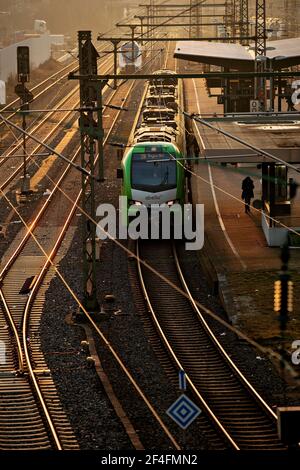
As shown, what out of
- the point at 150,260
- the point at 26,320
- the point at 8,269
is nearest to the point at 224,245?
the point at 150,260

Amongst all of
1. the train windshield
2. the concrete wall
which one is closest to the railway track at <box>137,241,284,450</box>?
the train windshield

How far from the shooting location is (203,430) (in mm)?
14117

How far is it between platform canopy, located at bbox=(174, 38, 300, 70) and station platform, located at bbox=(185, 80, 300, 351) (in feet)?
19.9

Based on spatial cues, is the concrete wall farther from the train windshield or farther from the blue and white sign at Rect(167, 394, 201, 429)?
the blue and white sign at Rect(167, 394, 201, 429)

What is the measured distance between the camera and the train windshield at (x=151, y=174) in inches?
1047

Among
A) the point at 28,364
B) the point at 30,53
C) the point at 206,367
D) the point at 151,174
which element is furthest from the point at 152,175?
the point at 30,53

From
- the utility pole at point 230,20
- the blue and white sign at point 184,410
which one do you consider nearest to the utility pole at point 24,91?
the utility pole at point 230,20

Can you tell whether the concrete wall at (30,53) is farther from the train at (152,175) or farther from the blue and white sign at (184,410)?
the blue and white sign at (184,410)

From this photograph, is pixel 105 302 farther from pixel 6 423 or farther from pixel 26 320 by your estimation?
pixel 6 423

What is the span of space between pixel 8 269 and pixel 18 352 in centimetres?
661

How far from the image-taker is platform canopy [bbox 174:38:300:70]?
4094 centimetres

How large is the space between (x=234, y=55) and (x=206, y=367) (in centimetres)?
2905

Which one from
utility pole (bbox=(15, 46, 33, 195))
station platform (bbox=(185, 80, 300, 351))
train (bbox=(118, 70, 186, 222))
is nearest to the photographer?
station platform (bbox=(185, 80, 300, 351))

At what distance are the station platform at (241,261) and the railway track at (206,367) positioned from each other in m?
0.81
